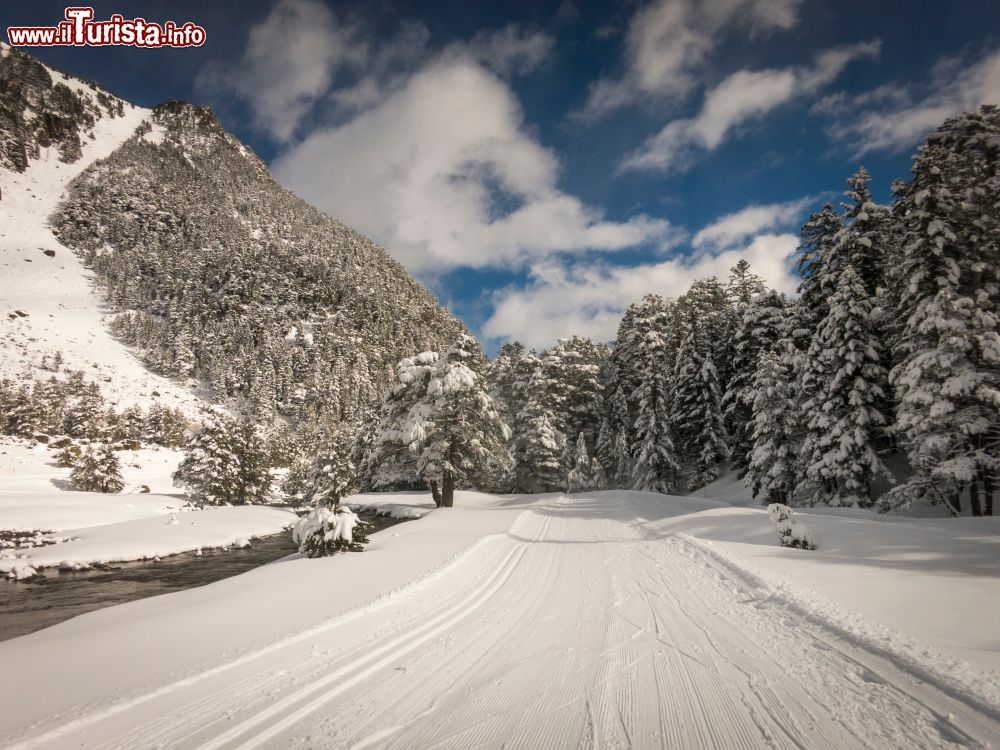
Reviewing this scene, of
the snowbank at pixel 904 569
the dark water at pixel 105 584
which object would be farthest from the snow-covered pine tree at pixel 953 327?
the dark water at pixel 105 584

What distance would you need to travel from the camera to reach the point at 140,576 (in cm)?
1276

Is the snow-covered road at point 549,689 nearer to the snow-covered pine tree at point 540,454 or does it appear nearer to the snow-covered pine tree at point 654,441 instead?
the snow-covered pine tree at point 654,441

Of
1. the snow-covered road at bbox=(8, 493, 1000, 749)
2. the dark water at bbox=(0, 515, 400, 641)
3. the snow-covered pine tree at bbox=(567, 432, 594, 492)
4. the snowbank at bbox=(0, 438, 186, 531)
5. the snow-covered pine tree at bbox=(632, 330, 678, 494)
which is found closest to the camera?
the snow-covered road at bbox=(8, 493, 1000, 749)

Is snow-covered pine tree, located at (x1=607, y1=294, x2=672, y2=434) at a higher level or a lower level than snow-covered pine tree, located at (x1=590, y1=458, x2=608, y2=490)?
higher

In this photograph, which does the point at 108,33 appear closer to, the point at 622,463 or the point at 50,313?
the point at 622,463

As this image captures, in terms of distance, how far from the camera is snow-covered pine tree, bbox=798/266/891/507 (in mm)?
17516

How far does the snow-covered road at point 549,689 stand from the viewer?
126 inches

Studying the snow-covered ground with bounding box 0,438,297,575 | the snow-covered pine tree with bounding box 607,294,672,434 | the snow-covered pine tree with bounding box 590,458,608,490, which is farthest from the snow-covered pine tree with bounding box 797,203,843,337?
the snow-covered ground with bounding box 0,438,297,575

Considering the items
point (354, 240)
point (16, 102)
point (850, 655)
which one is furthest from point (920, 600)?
point (16, 102)

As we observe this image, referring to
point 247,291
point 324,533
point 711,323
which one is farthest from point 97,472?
point 247,291

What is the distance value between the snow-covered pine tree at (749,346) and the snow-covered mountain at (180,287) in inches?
2166

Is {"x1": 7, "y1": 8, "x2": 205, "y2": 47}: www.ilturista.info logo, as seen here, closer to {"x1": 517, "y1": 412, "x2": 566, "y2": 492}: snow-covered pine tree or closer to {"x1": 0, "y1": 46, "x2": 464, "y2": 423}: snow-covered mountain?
{"x1": 517, "y1": 412, "x2": 566, "y2": 492}: snow-covered pine tree

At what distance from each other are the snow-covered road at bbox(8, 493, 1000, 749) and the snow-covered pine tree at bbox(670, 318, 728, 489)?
88.8 ft

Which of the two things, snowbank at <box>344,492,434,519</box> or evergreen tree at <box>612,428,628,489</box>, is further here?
evergreen tree at <box>612,428,628,489</box>
